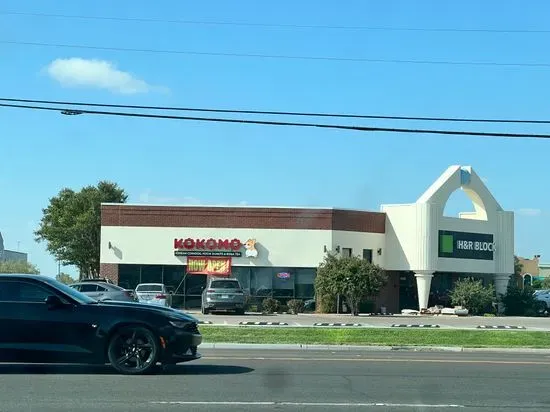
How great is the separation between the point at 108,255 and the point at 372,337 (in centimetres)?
2208

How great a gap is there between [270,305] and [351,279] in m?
4.63

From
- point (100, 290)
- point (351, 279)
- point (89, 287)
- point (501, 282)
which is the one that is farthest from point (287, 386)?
point (501, 282)

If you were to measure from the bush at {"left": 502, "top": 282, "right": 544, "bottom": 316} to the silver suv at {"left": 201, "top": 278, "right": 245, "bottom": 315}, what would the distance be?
16.9m

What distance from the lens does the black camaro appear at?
11.7 m

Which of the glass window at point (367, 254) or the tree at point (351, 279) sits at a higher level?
the glass window at point (367, 254)

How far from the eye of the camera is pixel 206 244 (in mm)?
39812

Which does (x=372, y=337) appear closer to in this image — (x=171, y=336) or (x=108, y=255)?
(x=171, y=336)

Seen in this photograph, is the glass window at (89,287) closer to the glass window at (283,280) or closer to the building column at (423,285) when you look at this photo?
the glass window at (283,280)

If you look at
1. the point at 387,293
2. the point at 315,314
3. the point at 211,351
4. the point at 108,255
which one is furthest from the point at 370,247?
the point at 211,351

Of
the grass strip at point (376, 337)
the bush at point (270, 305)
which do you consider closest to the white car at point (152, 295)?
the bush at point (270, 305)

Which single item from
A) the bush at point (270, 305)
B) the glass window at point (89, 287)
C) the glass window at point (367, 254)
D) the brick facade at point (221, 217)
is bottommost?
the bush at point (270, 305)

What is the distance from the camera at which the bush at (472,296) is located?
3956cm

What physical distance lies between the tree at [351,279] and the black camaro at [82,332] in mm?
25624

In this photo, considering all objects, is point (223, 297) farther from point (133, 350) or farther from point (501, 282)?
point (133, 350)
